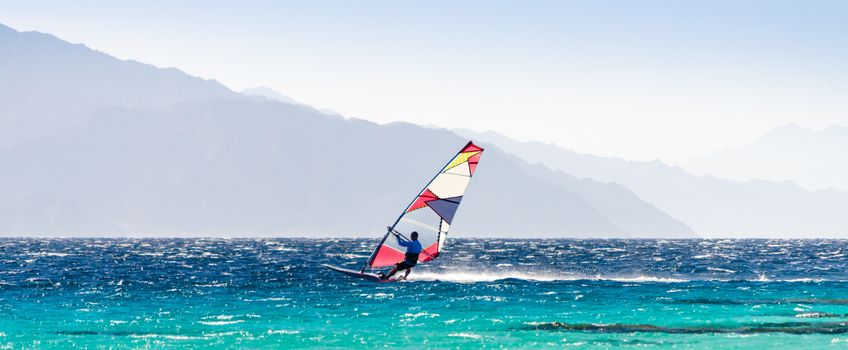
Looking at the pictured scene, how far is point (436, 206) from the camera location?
46.1 m

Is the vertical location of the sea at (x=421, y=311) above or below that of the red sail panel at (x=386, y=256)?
below

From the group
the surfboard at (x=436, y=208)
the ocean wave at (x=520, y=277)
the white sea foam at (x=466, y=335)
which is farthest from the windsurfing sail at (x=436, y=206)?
the ocean wave at (x=520, y=277)

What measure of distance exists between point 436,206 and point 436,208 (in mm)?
112

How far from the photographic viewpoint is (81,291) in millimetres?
55656

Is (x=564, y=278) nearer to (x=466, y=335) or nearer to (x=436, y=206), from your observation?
(x=436, y=206)

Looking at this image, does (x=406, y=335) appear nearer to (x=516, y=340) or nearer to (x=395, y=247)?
(x=516, y=340)

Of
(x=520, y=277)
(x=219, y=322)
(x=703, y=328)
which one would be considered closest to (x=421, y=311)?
(x=219, y=322)

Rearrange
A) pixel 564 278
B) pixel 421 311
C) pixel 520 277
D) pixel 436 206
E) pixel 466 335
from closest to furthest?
pixel 466 335, pixel 421 311, pixel 436 206, pixel 564 278, pixel 520 277

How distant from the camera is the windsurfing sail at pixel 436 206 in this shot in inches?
1790

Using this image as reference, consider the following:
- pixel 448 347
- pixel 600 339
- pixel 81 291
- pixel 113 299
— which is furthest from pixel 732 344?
pixel 81 291

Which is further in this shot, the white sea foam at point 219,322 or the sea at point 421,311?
the white sea foam at point 219,322

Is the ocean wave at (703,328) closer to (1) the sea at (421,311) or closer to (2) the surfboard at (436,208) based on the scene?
(1) the sea at (421,311)

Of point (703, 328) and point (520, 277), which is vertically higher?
point (520, 277)

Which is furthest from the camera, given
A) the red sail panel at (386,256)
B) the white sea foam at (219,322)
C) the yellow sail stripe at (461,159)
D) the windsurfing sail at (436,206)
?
the red sail panel at (386,256)
